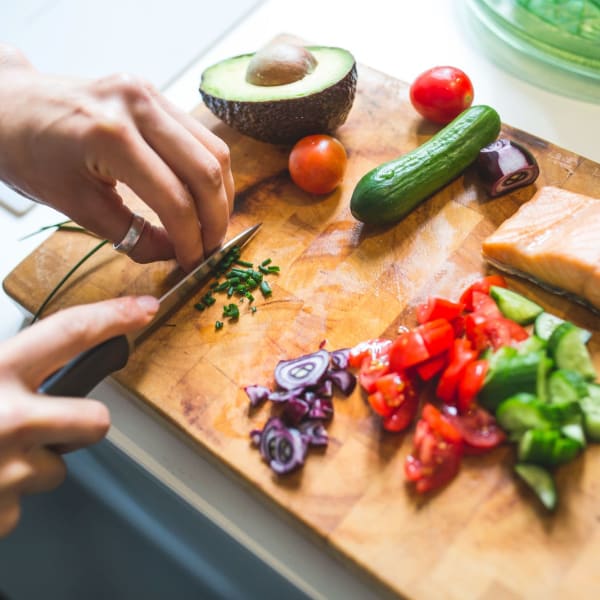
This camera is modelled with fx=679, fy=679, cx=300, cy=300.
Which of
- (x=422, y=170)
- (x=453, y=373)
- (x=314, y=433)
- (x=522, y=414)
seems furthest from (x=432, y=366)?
(x=422, y=170)

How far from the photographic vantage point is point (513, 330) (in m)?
1.99

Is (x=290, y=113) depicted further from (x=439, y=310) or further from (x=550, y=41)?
(x=550, y=41)

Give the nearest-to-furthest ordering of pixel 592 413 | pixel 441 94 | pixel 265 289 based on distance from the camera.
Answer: pixel 592 413 → pixel 265 289 → pixel 441 94

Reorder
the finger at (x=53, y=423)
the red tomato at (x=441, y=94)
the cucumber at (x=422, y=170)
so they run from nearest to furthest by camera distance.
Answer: the finger at (x=53, y=423) < the cucumber at (x=422, y=170) < the red tomato at (x=441, y=94)

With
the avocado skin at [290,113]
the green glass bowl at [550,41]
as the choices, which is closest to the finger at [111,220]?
the avocado skin at [290,113]

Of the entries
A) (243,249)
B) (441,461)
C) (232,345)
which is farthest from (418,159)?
(441,461)

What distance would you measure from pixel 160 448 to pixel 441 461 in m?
0.84

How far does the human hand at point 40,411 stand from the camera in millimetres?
1567

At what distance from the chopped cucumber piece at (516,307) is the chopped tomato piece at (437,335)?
19cm

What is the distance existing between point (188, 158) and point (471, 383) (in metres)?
1.03

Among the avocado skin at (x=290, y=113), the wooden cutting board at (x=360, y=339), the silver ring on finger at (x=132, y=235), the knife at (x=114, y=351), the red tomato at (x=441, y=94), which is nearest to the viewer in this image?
the wooden cutting board at (x=360, y=339)

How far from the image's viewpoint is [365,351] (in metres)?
2.03

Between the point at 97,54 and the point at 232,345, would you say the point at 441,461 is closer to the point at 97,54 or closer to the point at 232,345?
the point at 232,345

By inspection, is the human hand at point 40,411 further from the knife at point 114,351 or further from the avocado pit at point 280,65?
the avocado pit at point 280,65
